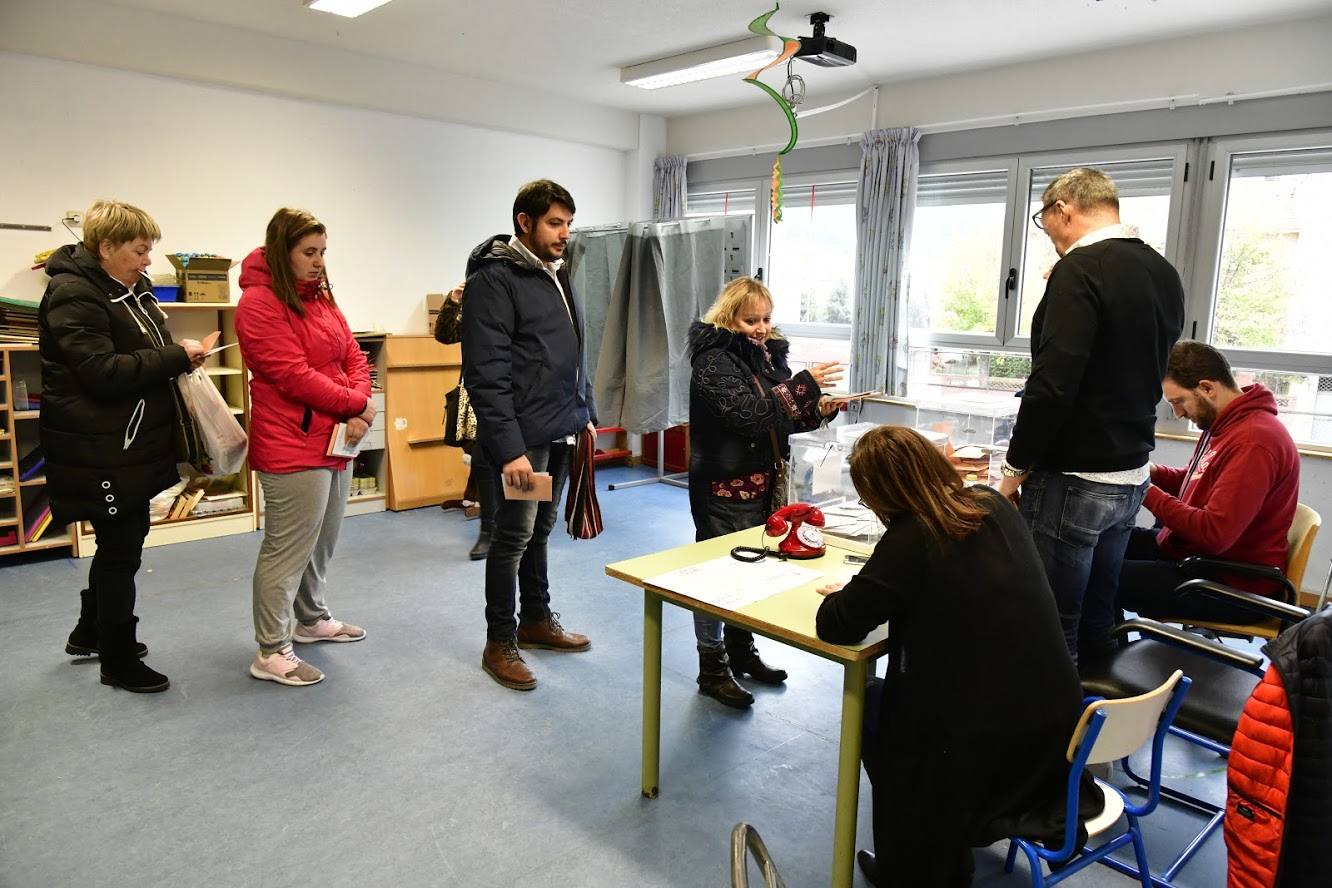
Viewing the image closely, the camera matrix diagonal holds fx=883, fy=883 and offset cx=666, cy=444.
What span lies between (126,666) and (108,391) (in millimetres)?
914

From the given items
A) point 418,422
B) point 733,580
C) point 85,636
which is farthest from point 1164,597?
point 418,422

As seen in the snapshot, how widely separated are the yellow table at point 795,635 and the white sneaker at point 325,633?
150 cm

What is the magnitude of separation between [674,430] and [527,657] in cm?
347

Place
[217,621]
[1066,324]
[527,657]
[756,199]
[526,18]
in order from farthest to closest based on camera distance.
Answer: [756,199]
[526,18]
[217,621]
[527,657]
[1066,324]

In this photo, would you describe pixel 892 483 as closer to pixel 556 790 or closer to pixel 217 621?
pixel 556 790

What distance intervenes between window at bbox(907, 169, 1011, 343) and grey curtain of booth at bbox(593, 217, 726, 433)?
1.31 m

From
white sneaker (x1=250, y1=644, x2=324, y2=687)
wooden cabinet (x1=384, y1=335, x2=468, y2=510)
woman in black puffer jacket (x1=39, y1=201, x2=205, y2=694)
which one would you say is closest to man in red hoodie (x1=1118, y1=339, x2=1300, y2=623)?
white sneaker (x1=250, y1=644, x2=324, y2=687)

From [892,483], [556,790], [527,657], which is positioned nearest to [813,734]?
[556,790]

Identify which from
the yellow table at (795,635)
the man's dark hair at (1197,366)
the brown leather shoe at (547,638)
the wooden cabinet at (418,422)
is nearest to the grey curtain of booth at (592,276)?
the wooden cabinet at (418,422)

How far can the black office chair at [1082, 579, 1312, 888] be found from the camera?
196cm

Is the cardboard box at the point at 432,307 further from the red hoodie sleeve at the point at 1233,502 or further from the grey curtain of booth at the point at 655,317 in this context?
the red hoodie sleeve at the point at 1233,502

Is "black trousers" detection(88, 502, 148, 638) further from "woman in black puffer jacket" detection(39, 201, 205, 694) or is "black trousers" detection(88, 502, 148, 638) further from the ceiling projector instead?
the ceiling projector

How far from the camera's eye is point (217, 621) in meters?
3.45

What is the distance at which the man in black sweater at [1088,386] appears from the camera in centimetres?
214
